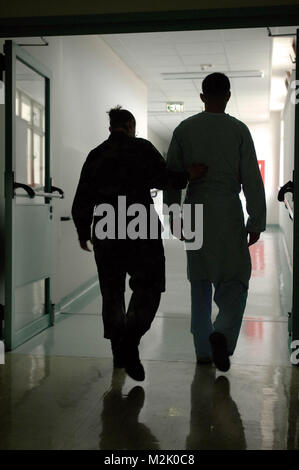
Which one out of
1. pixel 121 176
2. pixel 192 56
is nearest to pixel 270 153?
pixel 192 56

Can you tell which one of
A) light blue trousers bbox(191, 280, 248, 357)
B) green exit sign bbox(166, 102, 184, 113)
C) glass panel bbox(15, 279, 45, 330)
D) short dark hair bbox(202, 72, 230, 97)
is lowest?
glass panel bbox(15, 279, 45, 330)

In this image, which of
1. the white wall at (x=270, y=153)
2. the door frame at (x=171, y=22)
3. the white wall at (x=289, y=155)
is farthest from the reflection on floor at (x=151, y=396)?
the white wall at (x=270, y=153)

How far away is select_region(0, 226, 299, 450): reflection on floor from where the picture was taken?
2178mm

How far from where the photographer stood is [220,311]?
2.95m

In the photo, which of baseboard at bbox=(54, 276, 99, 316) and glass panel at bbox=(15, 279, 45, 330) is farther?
baseboard at bbox=(54, 276, 99, 316)

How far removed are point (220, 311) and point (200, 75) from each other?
20.2 ft

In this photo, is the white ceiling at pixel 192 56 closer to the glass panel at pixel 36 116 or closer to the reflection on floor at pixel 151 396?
the glass panel at pixel 36 116

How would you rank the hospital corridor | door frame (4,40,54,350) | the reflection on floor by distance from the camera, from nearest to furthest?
the reflection on floor
the hospital corridor
door frame (4,40,54,350)

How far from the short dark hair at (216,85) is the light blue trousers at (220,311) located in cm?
101

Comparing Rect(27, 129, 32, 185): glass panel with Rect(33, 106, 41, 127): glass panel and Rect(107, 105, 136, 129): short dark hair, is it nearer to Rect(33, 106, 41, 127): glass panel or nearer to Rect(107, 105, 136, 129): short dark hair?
Rect(33, 106, 41, 127): glass panel

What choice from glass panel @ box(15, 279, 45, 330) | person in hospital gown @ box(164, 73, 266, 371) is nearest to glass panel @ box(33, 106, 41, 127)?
glass panel @ box(15, 279, 45, 330)

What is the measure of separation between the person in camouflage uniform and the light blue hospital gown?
208mm

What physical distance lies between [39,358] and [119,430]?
1.23 metres

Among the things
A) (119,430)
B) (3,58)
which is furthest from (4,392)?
(3,58)
